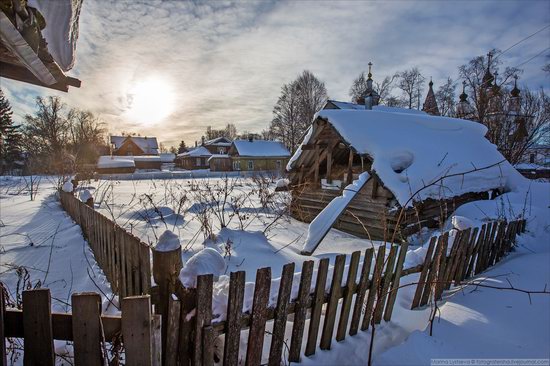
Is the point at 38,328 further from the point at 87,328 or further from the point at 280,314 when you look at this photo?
the point at 280,314

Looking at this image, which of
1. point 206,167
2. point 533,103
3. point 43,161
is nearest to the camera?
point 533,103

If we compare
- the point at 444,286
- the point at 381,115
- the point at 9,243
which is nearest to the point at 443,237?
the point at 444,286

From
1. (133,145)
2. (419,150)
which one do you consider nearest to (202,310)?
(419,150)

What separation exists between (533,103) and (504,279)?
66.4ft

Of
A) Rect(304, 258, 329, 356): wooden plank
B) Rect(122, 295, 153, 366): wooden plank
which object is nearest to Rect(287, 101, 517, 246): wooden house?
Rect(304, 258, 329, 356): wooden plank

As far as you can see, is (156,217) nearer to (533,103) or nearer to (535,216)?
(535,216)

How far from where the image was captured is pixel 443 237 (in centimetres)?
330

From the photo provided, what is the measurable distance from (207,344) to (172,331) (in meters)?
0.26

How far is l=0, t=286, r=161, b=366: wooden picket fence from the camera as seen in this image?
53.9 inches

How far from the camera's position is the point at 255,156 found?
151 feet

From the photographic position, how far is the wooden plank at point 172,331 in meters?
1.80

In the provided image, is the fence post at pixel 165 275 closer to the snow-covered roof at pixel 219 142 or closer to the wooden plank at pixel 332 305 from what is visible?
the wooden plank at pixel 332 305

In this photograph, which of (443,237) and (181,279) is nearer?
(181,279)

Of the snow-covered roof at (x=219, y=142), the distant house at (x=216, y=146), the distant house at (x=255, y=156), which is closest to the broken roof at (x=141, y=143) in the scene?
the snow-covered roof at (x=219, y=142)
